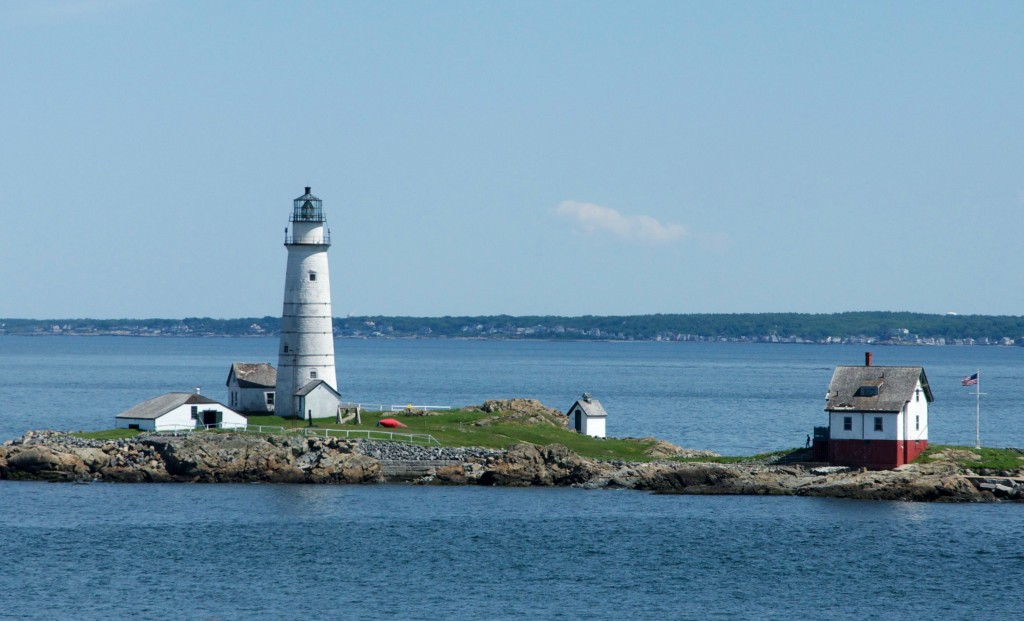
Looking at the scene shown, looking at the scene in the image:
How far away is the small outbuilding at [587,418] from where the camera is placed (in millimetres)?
81312

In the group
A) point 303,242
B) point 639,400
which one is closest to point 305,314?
point 303,242

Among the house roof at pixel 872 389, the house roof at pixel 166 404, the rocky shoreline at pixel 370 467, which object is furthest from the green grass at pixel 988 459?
the house roof at pixel 166 404

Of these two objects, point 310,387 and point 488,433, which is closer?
point 488,433

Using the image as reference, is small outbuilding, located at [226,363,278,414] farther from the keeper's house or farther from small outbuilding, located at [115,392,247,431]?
the keeper's house

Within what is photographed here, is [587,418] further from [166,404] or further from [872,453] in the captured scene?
[166,404]

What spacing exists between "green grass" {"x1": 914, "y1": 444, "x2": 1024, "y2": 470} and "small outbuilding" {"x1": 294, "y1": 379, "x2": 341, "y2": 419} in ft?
103

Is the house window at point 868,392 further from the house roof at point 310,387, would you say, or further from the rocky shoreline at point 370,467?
the house roof at point 310,387

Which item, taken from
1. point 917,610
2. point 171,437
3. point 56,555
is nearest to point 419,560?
point 56,555

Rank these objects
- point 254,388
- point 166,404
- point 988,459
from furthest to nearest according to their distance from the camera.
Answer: point 254,388
point 166,404
point 988,459

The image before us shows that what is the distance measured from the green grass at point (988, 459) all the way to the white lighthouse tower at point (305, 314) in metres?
31.8

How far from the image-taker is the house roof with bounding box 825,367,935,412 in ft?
214

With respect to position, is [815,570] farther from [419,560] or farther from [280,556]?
[280,556]

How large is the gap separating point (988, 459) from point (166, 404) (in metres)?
42.3

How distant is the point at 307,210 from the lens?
77625mm
